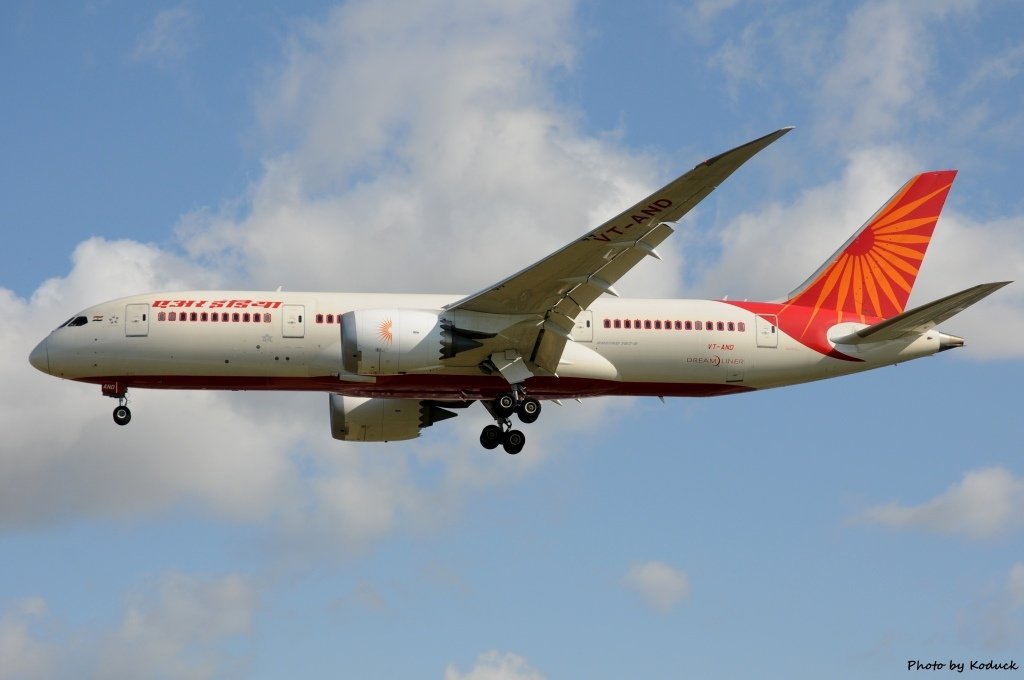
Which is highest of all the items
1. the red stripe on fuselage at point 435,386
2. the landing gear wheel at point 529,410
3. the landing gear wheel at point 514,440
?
the red stripe on fuselage at point 435,386

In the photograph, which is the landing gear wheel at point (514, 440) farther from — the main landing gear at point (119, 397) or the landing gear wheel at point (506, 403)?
the main landing gear at point (119, 397)

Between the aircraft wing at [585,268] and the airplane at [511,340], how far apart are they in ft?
0.19

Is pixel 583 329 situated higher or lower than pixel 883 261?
lower

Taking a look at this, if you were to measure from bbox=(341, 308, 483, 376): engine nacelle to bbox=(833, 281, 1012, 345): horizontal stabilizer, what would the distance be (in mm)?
12458

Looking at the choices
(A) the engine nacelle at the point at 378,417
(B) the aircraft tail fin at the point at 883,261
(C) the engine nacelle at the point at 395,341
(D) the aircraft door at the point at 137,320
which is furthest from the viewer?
(A) the engine nacelle at the point at 378,417

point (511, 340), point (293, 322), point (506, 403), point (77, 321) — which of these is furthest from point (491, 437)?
point (77, 321)

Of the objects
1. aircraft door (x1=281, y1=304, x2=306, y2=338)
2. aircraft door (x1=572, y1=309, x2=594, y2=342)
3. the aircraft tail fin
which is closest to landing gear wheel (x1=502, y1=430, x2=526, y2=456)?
aircraft door (x1=572, y1=309, x2=594, y2=342)

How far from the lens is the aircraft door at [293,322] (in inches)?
1676

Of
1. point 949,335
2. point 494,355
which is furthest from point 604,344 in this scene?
point 949,335

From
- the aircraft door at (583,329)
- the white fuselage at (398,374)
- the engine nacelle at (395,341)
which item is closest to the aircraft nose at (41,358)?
the white fuselage at (398,374)

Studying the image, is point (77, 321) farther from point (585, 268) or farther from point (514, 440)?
point (585, 268)

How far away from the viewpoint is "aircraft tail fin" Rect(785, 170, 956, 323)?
47031mm

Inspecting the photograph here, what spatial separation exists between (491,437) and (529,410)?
1624 mm

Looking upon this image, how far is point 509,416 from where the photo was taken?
4453cm
